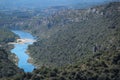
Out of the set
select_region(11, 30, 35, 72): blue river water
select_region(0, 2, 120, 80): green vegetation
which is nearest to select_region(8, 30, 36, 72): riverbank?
select_region(11, 30, 35, 72): blue river water

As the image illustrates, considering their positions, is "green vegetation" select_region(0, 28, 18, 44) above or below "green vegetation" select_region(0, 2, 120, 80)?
below

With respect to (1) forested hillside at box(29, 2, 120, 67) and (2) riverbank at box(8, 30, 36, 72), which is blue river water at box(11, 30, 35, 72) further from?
(1) forested hillside at box(29, 2, 120, 67)

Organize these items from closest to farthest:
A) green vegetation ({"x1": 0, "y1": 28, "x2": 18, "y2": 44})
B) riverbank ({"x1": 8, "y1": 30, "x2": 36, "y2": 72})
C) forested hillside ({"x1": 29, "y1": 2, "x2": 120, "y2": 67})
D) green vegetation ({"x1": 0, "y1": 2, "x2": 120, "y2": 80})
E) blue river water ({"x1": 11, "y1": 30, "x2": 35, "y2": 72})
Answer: green vegetation ({"x1": 0, "y1": 2, "x2": 120, "y2": 80}) → forested hillside ({"x1": 29, "y1": 2, "x2": 120, "y2": 67}) → blue river water ({"x1": 11, "y1": 30, "x2": 35, "y2": 72}) → riverbank ({"x1": 8, "y1": 30, "x2": 36, "y2": 72}) → green vegetation ({"x1": 0, "y1": 28, "x2": 18, "y2": 44})

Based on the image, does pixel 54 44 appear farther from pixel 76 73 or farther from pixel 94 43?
pixel 76 73

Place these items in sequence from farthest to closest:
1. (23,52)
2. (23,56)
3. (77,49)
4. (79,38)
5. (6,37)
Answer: (6,37)
(23,52)
(23,56)
(79,38)
(77,49)

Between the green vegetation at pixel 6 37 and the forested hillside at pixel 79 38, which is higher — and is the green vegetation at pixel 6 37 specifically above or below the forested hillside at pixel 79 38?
below

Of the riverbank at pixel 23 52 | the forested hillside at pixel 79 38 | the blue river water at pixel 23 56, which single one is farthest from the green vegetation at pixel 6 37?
the forested hillside at pixel 79 38

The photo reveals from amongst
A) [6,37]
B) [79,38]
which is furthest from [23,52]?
[6,37]

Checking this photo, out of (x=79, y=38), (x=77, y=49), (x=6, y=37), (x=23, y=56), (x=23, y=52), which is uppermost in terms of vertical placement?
(x=79, y=38)

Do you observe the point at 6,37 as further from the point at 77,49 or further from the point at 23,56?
the point at 77,49

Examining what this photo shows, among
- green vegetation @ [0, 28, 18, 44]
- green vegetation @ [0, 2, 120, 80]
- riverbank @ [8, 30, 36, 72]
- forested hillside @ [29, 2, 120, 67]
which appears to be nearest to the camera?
green vegetation @ [0, 2, 120, 80]

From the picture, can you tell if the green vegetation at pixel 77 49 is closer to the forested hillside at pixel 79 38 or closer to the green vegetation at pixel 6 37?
the forested hillside at pixel 79 38
